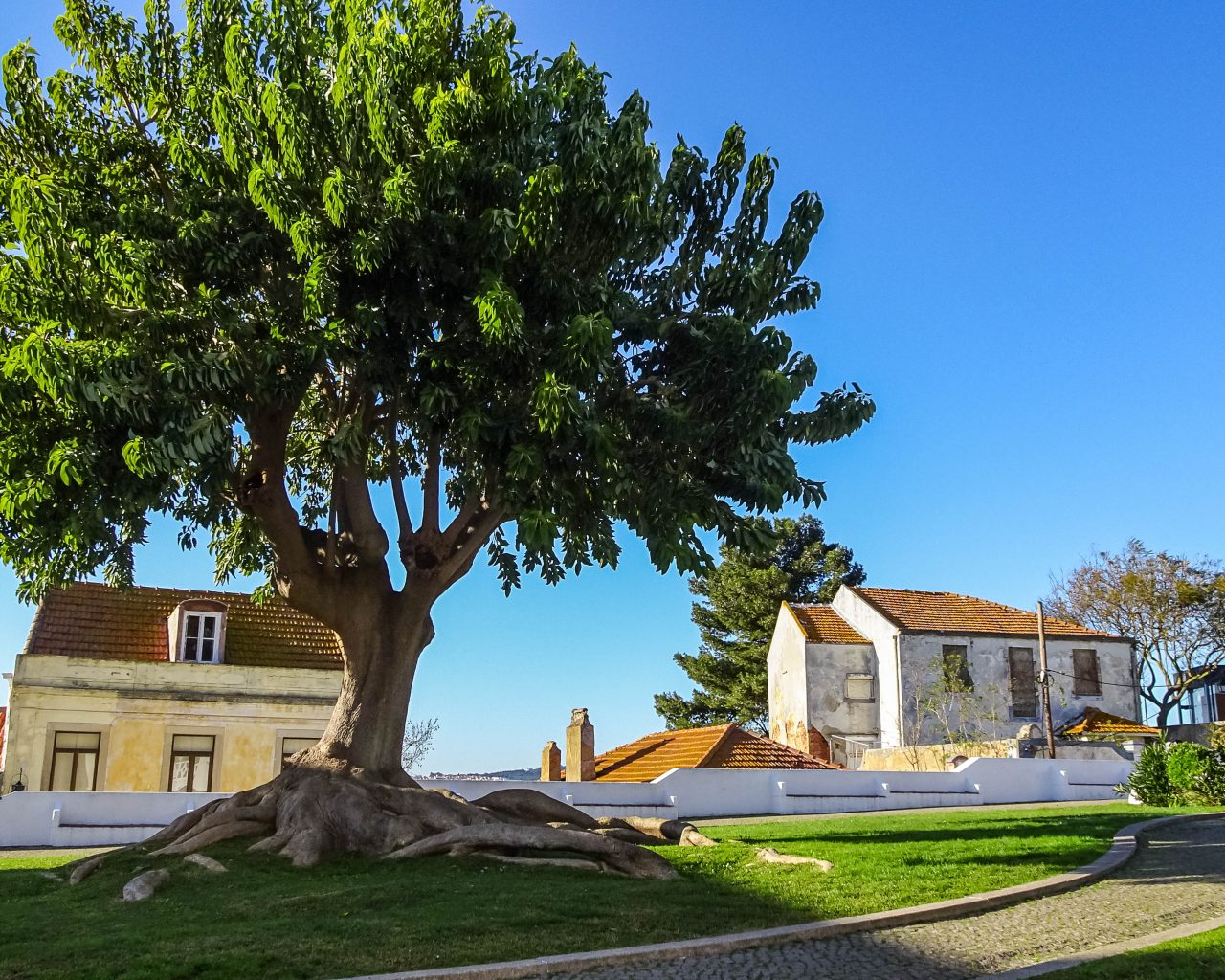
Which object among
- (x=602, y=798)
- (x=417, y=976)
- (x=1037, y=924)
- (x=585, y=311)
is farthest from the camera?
(x=602, y=798)

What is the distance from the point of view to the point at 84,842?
67.0 feet

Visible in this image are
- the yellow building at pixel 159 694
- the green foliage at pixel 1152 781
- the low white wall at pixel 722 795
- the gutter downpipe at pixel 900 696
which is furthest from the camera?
the gutter downpipe at pixel 900 696

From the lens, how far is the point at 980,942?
9.03 m

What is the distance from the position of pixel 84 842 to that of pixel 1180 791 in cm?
2311

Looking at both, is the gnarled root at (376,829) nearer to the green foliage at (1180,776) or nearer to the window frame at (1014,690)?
the green foliage at (1180,776)

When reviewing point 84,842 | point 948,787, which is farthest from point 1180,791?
point 84,842

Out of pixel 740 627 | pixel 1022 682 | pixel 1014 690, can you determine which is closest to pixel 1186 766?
pixel 1014 690

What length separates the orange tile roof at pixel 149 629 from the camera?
29250mm

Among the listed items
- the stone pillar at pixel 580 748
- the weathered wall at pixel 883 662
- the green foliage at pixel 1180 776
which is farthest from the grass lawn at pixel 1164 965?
the weathered wall at pixel 883 662

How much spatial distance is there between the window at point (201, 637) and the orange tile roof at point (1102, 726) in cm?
3097

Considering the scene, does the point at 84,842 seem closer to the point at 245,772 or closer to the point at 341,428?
the point at 245,772

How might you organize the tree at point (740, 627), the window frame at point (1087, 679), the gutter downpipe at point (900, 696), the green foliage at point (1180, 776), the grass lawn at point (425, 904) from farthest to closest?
1. the tree at point (740, 627)
2. the window frame at point (1087, 679)
3. the gutter downpipe at point (900, 696)
4. the green foliage at point (1180, 776)
5. the grass lawn at point (425, 904)

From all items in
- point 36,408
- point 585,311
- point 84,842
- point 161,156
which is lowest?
point 84,842

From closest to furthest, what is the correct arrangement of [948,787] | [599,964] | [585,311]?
[599,964] → [585,311] → [948,787]
